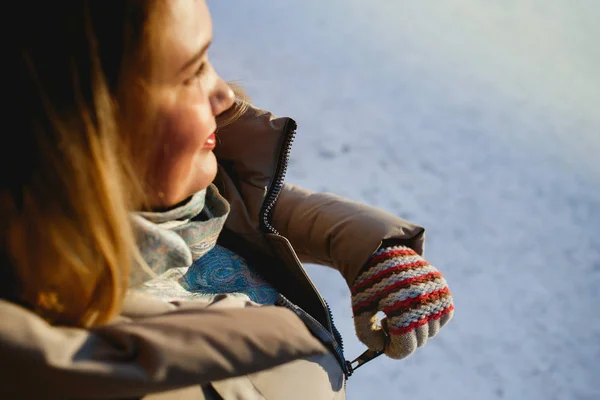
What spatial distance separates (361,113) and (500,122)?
34cm

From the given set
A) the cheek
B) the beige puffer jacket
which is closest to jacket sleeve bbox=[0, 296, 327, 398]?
the beige puffer jacket

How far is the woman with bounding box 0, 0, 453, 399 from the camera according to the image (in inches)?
15.2

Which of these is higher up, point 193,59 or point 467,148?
point 193,59

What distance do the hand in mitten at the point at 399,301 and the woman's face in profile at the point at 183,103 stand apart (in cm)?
25

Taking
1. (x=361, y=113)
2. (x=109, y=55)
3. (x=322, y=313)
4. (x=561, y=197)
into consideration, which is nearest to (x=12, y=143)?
(x=109, y=55)

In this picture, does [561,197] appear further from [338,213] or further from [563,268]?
[338,213]

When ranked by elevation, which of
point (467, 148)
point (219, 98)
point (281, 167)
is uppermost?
point (219, 98)

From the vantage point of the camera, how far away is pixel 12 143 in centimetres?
42

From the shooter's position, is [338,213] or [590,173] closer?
[338,213]

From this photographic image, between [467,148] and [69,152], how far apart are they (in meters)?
1.04

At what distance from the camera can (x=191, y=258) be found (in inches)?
22.1

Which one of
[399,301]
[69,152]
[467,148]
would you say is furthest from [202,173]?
[467,148]

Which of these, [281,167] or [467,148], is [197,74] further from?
[467,148]

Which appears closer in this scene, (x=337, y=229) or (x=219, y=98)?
(x=219, y=98)
